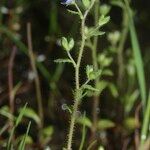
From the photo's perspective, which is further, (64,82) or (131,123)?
(64,82)

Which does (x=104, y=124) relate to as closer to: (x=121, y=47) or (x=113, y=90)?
(x=113, y=90)

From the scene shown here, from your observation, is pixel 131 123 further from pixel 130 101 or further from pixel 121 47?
pixel 121 47

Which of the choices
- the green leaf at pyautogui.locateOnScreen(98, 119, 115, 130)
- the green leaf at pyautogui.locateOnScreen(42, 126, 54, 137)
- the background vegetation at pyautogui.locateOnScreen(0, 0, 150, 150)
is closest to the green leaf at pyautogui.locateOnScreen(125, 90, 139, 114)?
the background vegetation at pyautogui.locateOnScreen(0, 0, 150, 150)

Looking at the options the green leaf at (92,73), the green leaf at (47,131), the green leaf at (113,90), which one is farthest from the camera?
the green leaf at (113,90)

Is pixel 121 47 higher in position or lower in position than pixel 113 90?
higher

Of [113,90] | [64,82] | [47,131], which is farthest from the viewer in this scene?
[64,82]

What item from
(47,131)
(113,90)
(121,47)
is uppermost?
(121,47)

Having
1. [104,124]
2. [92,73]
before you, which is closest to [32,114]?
[104,124]

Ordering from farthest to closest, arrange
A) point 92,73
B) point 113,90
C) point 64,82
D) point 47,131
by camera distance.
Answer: point 64,82 < point 113,90 < point 47,131 < point 92,73

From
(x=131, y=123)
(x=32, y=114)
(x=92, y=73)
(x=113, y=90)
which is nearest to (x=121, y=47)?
(x=113, y=90)

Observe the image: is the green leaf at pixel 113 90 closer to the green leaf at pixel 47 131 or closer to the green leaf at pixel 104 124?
the green leaf at pixel 104 124

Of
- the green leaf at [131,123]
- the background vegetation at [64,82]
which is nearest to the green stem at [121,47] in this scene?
the background vegetation at [64,82]

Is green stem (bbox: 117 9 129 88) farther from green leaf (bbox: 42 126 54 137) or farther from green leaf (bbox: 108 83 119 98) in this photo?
green leaf (bbox: 42 126 54 137)
